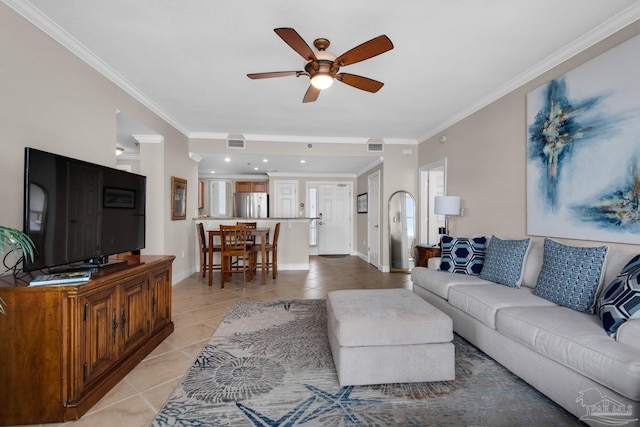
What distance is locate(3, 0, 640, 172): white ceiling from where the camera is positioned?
2.00m

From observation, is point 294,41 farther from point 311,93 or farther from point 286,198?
point 286,198

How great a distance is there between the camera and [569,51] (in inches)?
97.4

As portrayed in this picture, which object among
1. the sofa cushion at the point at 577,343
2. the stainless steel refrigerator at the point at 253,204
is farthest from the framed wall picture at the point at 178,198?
the sofa cushion at the point at 577,343

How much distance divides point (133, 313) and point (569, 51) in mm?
4223

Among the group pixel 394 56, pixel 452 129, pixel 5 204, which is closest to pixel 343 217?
pixel 452 129

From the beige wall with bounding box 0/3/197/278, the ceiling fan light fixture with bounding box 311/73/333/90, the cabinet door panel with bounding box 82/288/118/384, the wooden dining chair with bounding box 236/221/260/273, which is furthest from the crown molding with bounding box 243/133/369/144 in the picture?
the cabinet door panel with bounding box 82/288/118/384

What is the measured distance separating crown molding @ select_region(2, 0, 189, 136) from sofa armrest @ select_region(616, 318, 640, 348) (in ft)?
13.6

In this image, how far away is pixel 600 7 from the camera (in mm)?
2012

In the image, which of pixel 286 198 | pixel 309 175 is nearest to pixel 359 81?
pixel 309 175

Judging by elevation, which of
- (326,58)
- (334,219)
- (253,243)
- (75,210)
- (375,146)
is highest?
(375,146)

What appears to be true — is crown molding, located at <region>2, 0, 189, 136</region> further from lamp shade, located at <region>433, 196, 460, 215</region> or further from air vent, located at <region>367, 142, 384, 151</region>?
lamp shade, located at <region>433, 196, 460, 215</region>

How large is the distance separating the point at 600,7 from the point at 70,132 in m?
4.16

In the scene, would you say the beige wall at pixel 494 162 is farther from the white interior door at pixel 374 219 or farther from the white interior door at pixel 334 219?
the white interior door at pixel 334 219

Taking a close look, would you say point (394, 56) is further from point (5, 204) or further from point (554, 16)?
point (5, 204)
